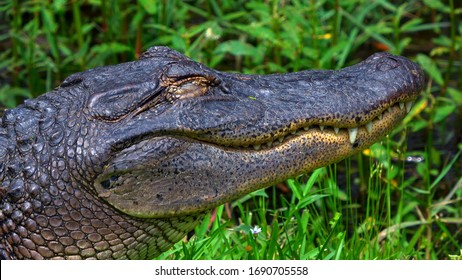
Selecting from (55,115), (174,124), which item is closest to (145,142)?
(174,124)

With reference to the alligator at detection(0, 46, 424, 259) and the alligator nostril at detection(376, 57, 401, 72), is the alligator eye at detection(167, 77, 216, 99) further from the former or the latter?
the alligator nostril at detection(376, 57, 401, 72)

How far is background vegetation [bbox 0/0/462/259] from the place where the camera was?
4.20m

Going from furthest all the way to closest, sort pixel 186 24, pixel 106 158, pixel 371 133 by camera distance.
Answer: pixel 186 24 < pixel 371 133 < pixel 106 158

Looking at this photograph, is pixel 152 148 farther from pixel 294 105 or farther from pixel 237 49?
pixel 237 49

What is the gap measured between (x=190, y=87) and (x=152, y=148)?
28cm

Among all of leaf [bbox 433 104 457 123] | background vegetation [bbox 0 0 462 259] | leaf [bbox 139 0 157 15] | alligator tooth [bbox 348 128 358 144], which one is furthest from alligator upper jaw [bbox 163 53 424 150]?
leaf [bbox 139 0 157 15]

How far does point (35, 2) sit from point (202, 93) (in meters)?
3.01

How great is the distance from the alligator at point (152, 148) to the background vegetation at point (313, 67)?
405 millimetres

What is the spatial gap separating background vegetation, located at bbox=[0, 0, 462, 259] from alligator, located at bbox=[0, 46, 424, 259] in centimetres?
40

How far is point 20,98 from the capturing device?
255 inches

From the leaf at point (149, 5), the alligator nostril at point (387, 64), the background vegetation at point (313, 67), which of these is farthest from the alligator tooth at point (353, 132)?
the leaf at point (149, 5)

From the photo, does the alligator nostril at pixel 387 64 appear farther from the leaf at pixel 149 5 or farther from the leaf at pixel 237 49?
the leaf at pixel 149 5

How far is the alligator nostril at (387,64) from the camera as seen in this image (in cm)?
369

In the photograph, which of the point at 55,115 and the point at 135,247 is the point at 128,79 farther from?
the point at 135,247
